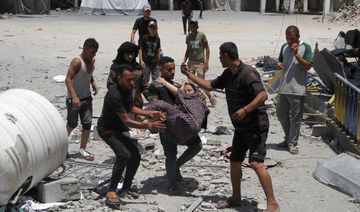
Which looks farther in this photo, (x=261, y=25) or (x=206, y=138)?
(x=261, y=25)

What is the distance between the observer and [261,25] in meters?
28.3

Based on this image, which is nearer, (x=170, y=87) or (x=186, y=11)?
(x=170, y=87)

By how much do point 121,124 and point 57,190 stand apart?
3.19 ft

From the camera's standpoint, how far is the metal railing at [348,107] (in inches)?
280

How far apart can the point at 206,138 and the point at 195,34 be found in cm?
280

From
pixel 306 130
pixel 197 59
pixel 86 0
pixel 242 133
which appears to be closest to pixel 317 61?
pixel 306 130

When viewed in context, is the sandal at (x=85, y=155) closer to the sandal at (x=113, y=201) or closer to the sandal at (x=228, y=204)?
the sandal at (x=113, y=201)

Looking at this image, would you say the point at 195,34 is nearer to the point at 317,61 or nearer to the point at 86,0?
the point at 317,61

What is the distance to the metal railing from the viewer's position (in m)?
7.11

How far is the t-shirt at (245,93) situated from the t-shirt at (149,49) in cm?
438

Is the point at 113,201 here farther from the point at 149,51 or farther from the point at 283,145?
the point at 149,51

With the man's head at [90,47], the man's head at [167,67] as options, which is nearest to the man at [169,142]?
the man's head at [167,67]

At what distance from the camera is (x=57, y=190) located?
17.4 ft

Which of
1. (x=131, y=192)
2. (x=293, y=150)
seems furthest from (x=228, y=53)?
(x=293, y=150)
